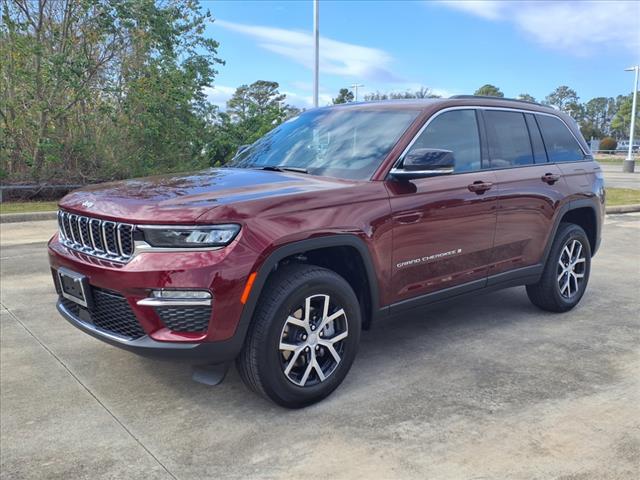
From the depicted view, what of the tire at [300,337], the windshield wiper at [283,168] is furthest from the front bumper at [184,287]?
the windshield wiper at [283,168]

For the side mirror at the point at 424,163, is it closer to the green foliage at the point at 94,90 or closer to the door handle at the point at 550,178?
the door handle at the point at 550,178

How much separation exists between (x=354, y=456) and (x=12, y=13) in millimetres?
14949

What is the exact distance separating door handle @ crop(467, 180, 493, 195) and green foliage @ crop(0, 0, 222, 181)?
12542 mm

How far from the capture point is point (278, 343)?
320 cm

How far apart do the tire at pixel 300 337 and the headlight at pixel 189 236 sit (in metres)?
0.42

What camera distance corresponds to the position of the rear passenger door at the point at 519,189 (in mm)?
4605

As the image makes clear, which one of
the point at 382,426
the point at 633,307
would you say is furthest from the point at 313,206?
the point at 633,307

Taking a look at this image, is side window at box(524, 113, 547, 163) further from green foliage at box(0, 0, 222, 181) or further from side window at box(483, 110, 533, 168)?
green foliage at box(0, 0, 222, 181)

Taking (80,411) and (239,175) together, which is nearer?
(80,411)

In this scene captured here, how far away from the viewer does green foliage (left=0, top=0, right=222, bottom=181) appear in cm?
1410

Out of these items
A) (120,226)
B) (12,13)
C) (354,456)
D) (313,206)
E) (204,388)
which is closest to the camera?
(354,456)

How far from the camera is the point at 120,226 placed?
122 inches

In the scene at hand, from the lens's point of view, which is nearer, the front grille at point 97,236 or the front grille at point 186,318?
the front grille at point 186,318

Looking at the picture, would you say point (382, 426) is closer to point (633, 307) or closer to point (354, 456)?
point (354, 456)
